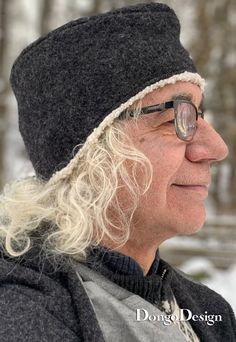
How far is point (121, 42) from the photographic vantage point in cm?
170

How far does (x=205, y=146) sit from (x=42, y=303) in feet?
2.36

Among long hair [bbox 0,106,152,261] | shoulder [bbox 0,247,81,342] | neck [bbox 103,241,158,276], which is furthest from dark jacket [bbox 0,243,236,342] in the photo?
neck [bbox 103,241,158,276]

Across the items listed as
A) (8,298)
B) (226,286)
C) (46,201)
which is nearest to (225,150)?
(46,201)

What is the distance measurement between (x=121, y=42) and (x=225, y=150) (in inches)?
18.6

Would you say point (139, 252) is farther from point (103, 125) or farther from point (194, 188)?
point (103, 125)

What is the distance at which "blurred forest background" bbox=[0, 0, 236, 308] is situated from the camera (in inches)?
374

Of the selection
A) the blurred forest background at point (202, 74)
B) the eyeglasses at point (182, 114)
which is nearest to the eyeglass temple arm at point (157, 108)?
the eyeglasses at point (182, 114)

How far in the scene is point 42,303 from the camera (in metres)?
1.39

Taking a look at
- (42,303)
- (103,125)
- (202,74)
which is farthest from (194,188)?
(202,74)

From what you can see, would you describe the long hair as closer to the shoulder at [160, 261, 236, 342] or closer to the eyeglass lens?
the eyeglass lens

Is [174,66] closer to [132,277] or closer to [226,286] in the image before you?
[132,277]

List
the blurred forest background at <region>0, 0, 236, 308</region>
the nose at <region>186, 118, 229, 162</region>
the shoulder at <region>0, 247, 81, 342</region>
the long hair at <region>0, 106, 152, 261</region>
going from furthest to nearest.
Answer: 1. the blurred forest background at <region>0, 0, 236, 308</region>
2. the nose at <region>186, 118, 229, 162</region>
3. the long hair at <region>0, 106, 152, 261</region>
4. the shoulder at <region>0, 247, 81, 342</region>

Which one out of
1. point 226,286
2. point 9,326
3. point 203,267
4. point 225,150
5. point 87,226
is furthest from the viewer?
point 203,267

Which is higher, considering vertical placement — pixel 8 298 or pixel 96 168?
pixel 96 168
